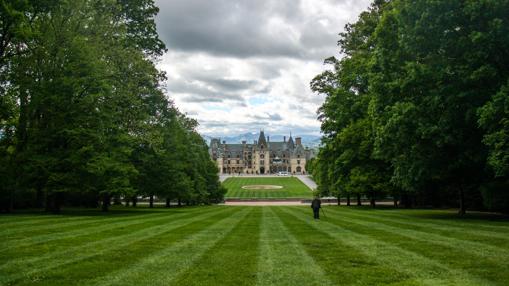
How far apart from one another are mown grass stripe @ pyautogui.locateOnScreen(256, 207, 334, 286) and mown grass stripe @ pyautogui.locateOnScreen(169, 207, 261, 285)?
0.75 feet

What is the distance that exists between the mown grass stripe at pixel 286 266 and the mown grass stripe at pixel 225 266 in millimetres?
229

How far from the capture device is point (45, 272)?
9.16 m

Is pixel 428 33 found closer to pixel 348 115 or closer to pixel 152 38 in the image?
pixel 348 115

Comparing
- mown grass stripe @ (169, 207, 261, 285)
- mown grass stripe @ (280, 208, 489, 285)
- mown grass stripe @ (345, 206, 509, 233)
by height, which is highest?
mown grass stripe @ (345, 206, 509, 233)

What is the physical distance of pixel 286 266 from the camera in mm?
10055

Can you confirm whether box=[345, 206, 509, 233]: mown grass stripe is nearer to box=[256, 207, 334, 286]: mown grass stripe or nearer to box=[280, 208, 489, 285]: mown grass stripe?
box=[280, 208, 489, 285]: mown grass stripe

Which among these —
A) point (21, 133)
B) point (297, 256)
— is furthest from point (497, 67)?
point (21, 133)

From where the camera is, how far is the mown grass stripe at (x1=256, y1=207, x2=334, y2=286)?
8.65 meters

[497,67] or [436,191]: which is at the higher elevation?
[497,67]

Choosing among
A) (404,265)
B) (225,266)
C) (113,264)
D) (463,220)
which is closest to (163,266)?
(113,264)

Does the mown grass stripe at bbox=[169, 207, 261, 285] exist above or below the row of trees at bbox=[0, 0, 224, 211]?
below

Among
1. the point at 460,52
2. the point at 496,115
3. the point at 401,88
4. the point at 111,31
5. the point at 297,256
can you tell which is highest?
the point at 111,31

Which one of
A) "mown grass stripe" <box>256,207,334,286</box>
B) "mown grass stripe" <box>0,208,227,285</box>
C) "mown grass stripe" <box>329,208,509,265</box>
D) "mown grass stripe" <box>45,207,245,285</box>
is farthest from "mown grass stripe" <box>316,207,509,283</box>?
"mown grass stripe" <box>0,208,227,285</box>

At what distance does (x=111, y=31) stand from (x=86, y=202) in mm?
21977
